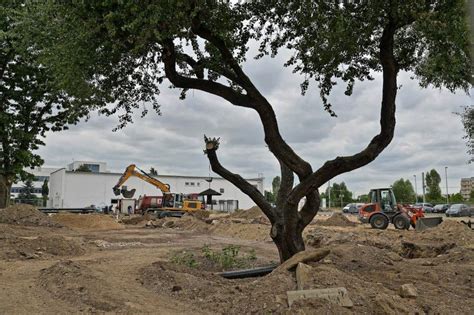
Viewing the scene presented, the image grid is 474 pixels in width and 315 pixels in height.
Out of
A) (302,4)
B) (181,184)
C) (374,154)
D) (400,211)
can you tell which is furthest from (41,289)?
(181,184)

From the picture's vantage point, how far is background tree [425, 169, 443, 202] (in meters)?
82.3

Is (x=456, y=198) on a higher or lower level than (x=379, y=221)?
higher

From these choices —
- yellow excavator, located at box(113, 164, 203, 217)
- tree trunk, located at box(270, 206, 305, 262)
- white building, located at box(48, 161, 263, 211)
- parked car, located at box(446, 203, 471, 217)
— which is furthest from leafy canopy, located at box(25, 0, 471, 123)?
white building, located at box(48, 161, 263, 211)

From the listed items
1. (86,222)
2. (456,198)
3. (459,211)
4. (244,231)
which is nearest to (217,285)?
(244,231)

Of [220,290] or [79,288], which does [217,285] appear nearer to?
[220,290]

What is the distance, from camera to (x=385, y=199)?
963 inches

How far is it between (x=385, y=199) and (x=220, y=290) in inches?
773

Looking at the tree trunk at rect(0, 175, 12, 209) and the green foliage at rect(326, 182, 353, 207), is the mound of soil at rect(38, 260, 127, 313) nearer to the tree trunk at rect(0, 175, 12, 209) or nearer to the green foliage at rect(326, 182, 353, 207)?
the tree trunk at rect(0, 175, 12, 209)

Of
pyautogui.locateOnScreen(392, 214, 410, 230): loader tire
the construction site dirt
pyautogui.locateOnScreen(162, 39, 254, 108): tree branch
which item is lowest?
the construction site dirt

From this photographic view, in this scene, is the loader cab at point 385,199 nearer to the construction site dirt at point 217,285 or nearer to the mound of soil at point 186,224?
the mound of soil at point 186,224

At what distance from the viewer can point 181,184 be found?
67.8 metres

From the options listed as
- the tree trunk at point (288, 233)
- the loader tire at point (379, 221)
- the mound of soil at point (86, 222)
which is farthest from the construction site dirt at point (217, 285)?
the mound of soil at point (86, 222)

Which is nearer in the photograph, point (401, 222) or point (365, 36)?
point (365, 36)

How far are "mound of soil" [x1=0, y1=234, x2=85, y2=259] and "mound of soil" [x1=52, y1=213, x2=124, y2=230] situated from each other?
40.2 ft
